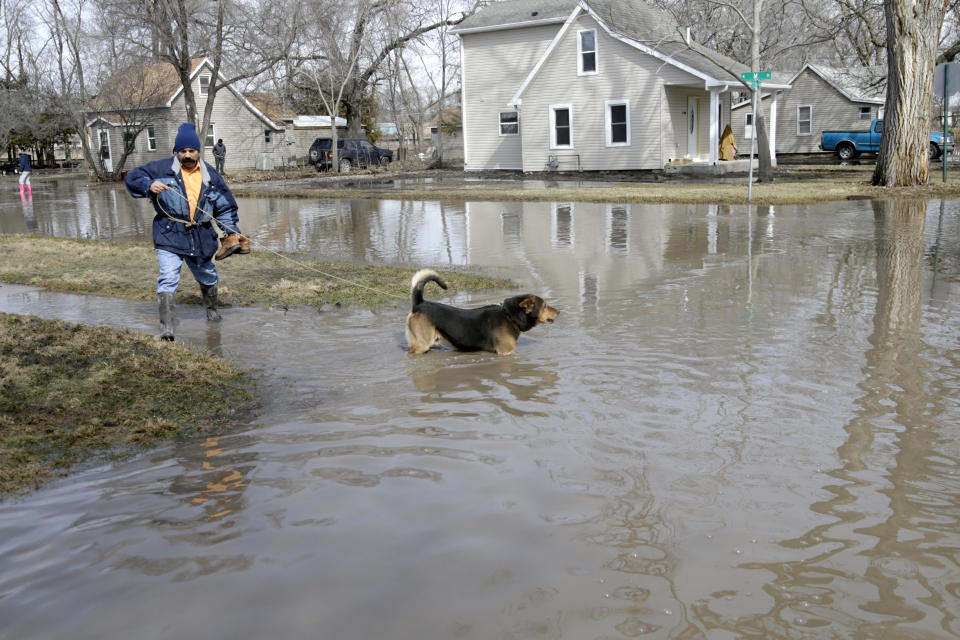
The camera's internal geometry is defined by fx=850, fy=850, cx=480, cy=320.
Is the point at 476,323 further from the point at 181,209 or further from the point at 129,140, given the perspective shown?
the point at 129,140

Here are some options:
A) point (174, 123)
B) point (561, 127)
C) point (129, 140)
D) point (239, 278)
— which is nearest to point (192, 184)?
point (239, 278)

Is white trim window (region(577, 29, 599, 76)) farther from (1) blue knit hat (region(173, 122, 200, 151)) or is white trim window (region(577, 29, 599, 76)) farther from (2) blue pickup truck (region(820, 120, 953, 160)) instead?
(1) blue knit hat (region(173, 122, 200, 151))

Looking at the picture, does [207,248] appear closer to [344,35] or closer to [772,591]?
[772,591]

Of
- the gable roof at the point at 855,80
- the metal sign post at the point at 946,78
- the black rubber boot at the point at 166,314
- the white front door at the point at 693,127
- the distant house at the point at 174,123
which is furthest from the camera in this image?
the distant house at the point at 174,123

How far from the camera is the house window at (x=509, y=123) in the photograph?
39.1 metres

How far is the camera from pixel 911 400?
5.92m

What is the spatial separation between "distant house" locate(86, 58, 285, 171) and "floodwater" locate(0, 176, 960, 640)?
4542 cm

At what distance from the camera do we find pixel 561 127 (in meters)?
35.9

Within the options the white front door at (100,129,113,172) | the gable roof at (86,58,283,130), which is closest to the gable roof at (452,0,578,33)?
the gable roof at (86,58,283,130)

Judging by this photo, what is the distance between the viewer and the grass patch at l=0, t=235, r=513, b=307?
34.4 feet

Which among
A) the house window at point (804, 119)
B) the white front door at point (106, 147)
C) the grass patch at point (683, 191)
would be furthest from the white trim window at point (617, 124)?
the white front door at point (106, 147)

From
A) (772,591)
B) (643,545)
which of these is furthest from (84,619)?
(772,591)

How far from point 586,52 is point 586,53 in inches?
1.6

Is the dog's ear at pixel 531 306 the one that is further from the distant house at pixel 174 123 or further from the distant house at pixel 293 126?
the distant house at pixel 293 126
